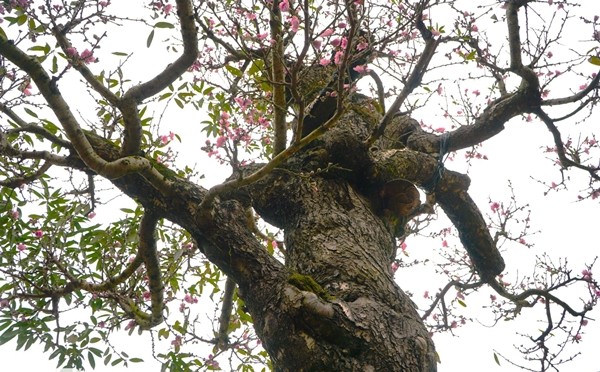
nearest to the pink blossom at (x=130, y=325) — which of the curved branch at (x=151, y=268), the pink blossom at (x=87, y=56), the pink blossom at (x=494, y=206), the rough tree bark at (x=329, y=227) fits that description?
the curved branch at (x=151, y=268)

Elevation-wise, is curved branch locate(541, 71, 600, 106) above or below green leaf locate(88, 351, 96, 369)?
above

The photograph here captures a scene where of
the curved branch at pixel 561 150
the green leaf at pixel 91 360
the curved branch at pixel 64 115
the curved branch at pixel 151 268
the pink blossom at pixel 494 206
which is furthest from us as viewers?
the pink blossom at pixel 494 206

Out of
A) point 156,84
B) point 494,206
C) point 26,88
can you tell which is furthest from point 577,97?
point 26,88

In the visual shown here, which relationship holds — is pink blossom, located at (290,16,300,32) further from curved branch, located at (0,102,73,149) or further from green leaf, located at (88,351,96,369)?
green leaf, located at (88,351,96,369)

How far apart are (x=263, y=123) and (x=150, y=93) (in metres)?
2.10

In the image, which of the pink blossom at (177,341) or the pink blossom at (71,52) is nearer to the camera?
the pink blossom at (71,52)

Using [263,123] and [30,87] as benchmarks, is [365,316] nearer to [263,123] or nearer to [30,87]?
[30,87]

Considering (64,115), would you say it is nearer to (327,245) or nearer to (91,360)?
(327,245)

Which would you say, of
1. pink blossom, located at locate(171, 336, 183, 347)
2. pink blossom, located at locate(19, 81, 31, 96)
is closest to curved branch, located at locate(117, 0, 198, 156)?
pink blossom, located at locate(19, 81, 31, 96)

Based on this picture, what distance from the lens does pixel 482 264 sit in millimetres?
3662

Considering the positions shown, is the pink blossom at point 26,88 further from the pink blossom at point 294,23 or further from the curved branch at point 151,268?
the pink blossom at point 294,23

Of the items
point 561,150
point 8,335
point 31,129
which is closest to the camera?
point 31,129

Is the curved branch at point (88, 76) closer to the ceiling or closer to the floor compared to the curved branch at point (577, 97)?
closer to the floor

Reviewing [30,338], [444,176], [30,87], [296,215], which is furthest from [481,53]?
[30,338]
